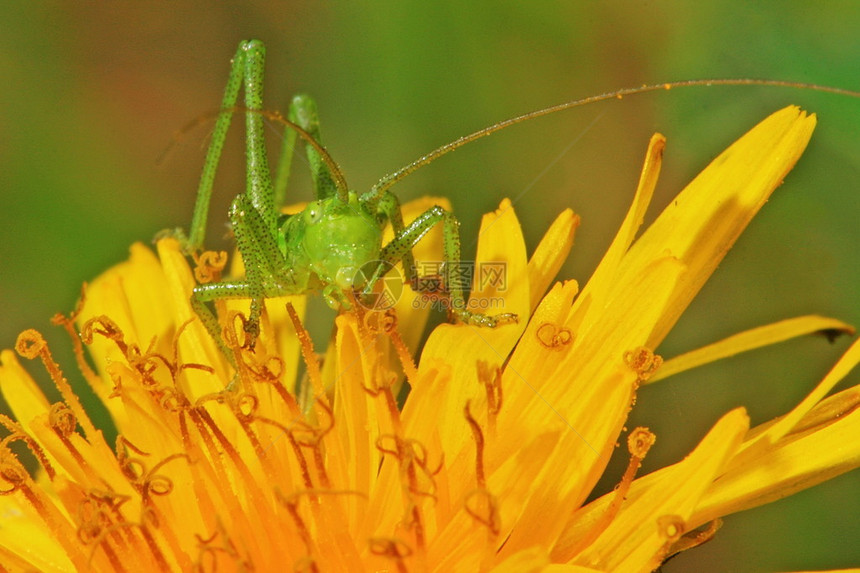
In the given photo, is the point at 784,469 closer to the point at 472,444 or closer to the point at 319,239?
the point at 472,444

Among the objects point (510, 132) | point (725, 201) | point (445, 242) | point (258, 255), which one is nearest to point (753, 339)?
point (725, 201)

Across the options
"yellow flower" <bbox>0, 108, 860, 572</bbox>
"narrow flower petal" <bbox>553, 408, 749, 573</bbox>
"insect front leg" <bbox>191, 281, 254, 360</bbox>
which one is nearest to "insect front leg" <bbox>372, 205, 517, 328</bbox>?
"yellow flower" <bbox>0, 108, 860, 572</bbox>

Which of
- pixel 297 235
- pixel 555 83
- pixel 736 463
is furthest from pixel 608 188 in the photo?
pixel 736 463

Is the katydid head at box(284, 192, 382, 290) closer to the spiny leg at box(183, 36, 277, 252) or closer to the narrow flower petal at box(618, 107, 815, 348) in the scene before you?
the spiny leg at box(183, 36, 277, 252)

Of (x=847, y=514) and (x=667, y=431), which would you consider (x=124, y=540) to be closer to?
(x=667, y=431)

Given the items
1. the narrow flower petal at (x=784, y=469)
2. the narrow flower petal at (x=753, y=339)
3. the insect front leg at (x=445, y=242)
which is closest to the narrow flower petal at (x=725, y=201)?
the narrow flower petal at (x=753, y=339)

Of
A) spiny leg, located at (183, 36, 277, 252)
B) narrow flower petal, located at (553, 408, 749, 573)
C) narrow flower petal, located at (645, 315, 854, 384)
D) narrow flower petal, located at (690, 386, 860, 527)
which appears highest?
spiny leg, located at (183, 36, 277, 252)
